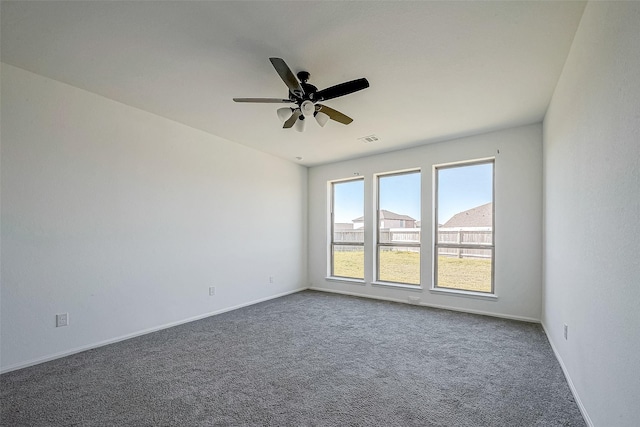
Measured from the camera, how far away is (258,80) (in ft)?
9.04

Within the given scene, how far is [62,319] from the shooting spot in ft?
9.37

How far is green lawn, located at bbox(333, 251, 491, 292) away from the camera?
446 cm

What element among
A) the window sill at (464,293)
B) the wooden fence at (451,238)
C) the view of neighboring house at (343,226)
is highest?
the view of neighboring house at (343,226)

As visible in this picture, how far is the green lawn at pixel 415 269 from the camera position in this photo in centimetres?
446

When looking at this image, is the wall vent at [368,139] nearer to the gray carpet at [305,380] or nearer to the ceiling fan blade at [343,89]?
the ceiling fan blade at [343,89]

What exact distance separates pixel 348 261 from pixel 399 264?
1.07m

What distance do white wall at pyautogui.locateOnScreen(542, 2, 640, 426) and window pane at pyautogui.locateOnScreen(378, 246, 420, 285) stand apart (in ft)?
8.02

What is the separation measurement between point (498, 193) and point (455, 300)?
174cm

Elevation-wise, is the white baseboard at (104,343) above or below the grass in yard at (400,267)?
below

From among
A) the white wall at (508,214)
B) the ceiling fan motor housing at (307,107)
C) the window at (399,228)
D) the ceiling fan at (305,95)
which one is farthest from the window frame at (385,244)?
the ceiling fan motor housing at (307,107)

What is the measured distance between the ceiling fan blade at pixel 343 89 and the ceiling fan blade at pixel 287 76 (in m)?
0.18

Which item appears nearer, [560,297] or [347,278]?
[560,297]

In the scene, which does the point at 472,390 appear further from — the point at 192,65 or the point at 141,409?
the point at 192,65

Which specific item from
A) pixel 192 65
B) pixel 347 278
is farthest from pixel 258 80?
pixel 347 278
